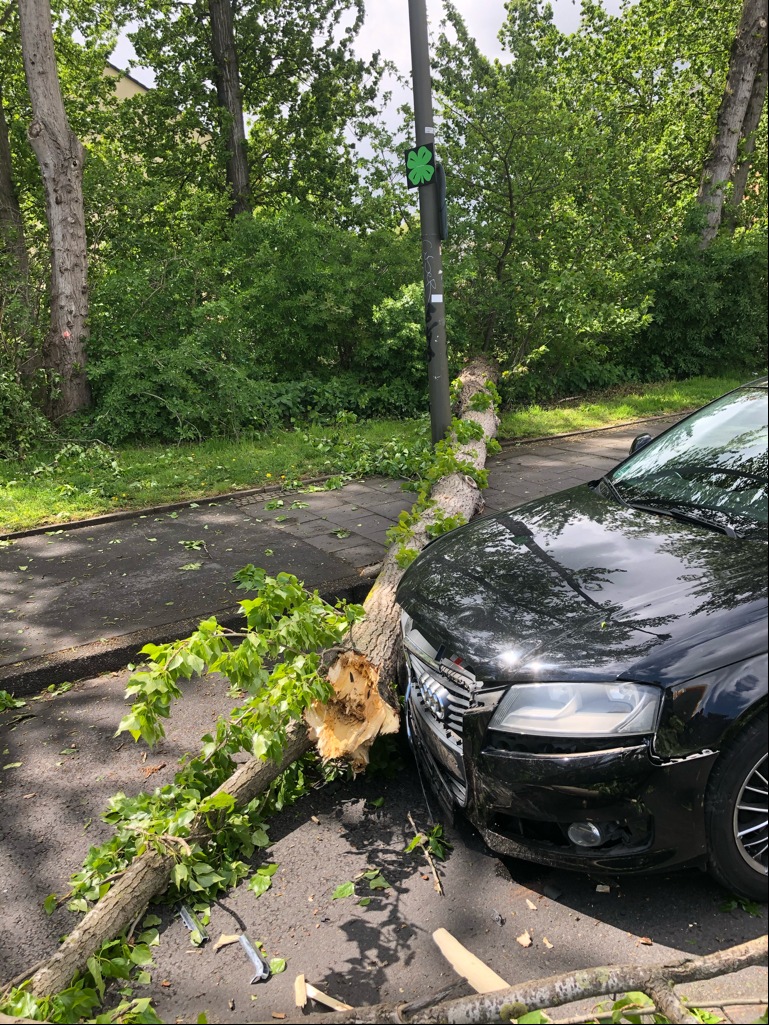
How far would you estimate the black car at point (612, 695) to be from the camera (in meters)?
2.28

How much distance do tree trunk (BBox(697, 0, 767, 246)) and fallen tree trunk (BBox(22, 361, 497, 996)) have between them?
13.7m

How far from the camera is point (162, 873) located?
2627 millimetres

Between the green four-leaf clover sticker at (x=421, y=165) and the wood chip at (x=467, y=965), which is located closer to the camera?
the wood chip at (x=467, y=965)

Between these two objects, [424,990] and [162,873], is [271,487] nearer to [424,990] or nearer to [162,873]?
[162,873]

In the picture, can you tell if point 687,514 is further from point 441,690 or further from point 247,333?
point 247,333

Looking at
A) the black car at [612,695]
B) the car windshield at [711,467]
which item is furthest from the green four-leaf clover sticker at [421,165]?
the black car at [612,695]

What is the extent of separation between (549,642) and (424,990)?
1139 mm

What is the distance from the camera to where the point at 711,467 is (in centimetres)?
341

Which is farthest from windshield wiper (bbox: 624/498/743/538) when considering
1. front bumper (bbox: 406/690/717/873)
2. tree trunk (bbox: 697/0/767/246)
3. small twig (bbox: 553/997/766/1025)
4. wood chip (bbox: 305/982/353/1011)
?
tree trunk (bbox: 697/0/767/246)

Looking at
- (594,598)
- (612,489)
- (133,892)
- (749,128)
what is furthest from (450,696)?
(749,128)

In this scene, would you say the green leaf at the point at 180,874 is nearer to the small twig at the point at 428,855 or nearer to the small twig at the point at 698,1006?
the small twig at the point at 428,855

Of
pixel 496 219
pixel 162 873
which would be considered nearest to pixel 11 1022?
pixel 162 873

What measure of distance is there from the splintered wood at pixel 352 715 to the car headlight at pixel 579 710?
0.83 m

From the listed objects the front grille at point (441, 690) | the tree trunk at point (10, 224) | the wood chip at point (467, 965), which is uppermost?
the tree trunk at point (10, 224)
